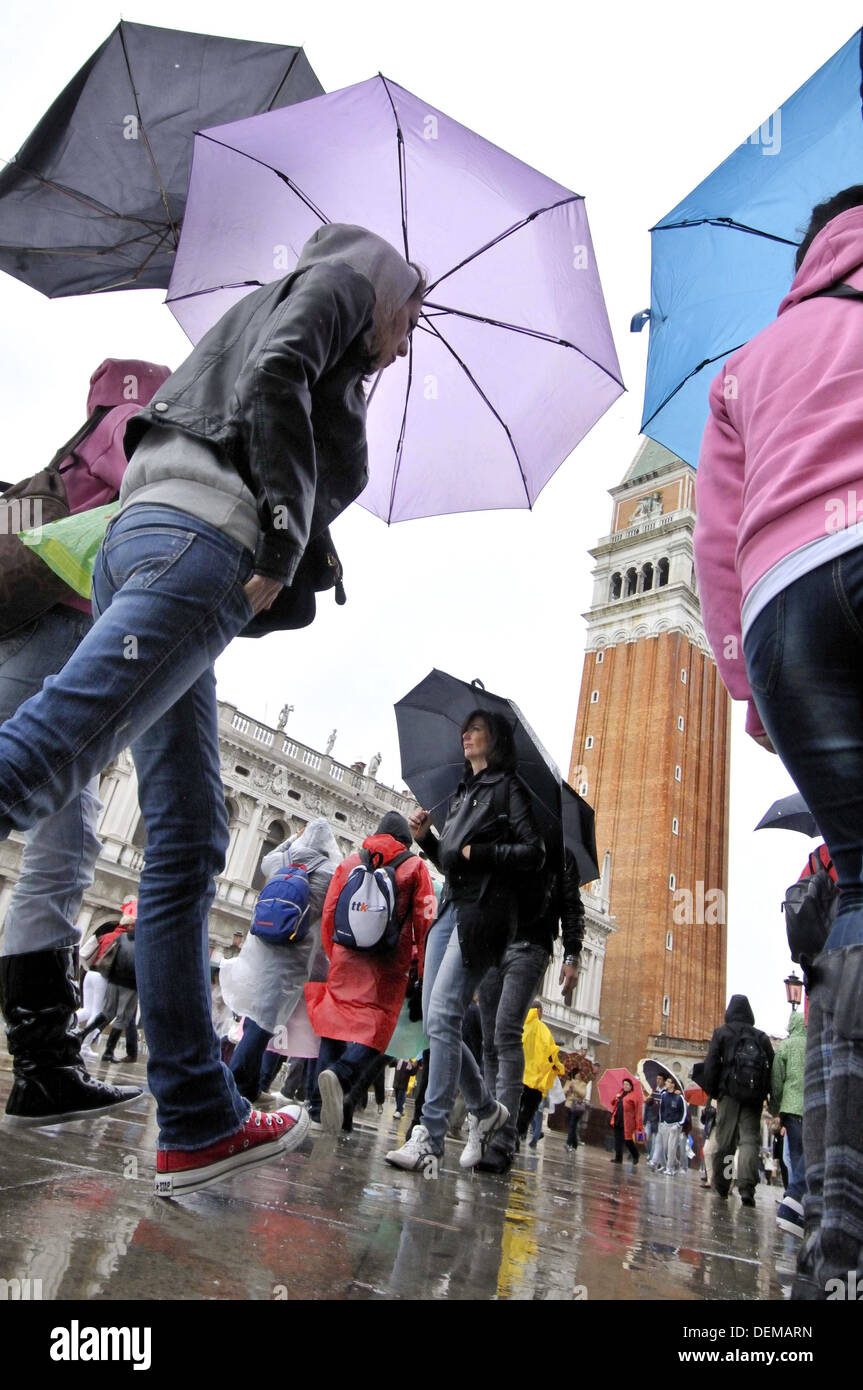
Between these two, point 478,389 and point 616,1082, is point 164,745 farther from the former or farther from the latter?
point 616,1082

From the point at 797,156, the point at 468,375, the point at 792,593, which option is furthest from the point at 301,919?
the point at 797,156

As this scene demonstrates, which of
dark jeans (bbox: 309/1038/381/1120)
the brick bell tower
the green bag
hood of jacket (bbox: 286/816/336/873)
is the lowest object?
dark jeans (bbox: 309/1038/381/1120)

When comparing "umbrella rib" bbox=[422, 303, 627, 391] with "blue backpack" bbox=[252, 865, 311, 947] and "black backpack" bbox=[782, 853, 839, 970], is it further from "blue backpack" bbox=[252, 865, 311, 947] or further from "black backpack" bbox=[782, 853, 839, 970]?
"blue backpack" bbox=[252, 865, 311, 947]

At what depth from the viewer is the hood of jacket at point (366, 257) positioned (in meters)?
1.93

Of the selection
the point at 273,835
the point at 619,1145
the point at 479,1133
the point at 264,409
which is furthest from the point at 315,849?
the point at 273,835

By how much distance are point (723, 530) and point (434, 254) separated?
275cm

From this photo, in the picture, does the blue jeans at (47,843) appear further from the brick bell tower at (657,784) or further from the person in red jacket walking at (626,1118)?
the brick bell tower at (657,784)

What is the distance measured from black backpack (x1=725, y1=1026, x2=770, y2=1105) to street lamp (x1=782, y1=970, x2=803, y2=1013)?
468mm

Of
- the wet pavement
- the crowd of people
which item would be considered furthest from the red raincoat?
the crowd of people

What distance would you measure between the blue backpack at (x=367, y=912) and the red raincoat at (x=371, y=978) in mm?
71

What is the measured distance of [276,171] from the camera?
12.5 ft

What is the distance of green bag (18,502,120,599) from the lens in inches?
85.3

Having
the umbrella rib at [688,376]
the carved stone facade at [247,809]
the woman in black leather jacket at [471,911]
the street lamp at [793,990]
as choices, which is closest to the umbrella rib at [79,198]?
the umbrella rib at [688,376]
